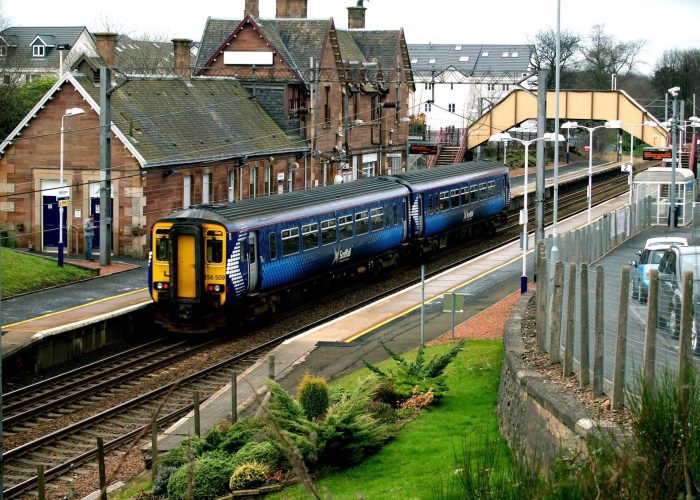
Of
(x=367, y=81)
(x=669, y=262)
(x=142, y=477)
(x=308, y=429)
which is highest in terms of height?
(x=367, y=81)

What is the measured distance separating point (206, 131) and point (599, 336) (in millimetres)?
34460

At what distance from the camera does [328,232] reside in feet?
108

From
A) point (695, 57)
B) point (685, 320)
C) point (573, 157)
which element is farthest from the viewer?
point (695, 57)

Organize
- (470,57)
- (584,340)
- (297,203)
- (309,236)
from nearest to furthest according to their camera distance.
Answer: (584,340) → (297,203) → (309,236) → (470,57)

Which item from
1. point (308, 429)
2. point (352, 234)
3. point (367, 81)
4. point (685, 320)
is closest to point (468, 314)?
point (352, 234)

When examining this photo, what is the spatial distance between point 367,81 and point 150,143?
22.4 metres

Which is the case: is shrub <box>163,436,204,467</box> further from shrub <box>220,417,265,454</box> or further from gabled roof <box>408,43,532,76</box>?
gabled roof <box>408,43,532,76</box>

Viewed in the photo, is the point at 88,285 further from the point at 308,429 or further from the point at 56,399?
the point at 308,429

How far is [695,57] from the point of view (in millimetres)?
111188

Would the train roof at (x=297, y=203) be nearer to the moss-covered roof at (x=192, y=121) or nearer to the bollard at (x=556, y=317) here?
the moss-covered roof at (x=192, y=121)

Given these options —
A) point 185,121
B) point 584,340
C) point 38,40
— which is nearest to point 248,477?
point 584,340

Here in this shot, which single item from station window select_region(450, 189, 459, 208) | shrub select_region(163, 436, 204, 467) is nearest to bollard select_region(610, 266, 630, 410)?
shrub select_region(163, 436, 204, 467)

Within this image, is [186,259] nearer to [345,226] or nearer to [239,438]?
[345,226]

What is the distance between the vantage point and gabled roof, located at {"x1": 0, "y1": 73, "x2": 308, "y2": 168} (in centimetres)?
3988
